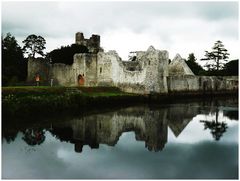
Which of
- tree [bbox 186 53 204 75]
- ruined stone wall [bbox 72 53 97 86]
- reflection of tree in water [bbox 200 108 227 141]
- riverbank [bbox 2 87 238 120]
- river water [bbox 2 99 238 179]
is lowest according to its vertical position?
river water [bbox 2 99 238 179]

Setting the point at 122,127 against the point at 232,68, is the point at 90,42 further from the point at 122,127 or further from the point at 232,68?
the point at 122,127

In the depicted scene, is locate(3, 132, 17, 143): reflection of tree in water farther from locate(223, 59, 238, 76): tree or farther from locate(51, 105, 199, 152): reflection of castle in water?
locate(223, 59, 238, 76): tree

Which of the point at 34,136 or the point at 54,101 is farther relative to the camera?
the point at 54,101

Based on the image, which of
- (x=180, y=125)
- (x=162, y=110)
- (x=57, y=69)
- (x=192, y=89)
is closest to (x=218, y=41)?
(x=192, y=89)

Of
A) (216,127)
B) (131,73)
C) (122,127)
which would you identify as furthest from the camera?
(131,73)

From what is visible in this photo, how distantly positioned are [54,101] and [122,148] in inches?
319

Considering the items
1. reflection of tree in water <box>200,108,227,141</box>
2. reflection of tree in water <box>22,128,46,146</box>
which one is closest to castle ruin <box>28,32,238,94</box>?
reflection of tree in water <box>200,108,227,141</box>

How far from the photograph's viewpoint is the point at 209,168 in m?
9.27

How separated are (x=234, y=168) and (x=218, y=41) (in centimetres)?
4887

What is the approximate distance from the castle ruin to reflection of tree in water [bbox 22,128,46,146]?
13493mm

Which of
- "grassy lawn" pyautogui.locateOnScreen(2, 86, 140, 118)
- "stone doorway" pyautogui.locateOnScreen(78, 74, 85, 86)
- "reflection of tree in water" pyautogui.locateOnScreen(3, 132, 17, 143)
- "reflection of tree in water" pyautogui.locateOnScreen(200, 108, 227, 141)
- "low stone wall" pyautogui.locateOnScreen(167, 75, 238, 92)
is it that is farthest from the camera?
"stone doorway" pyautogui.locateOnScreen(78, 74, 85, 86)

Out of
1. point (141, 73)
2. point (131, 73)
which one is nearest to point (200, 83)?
point (131, 73)

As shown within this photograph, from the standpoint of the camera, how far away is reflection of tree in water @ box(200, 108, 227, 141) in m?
13.2

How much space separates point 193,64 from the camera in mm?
55125
